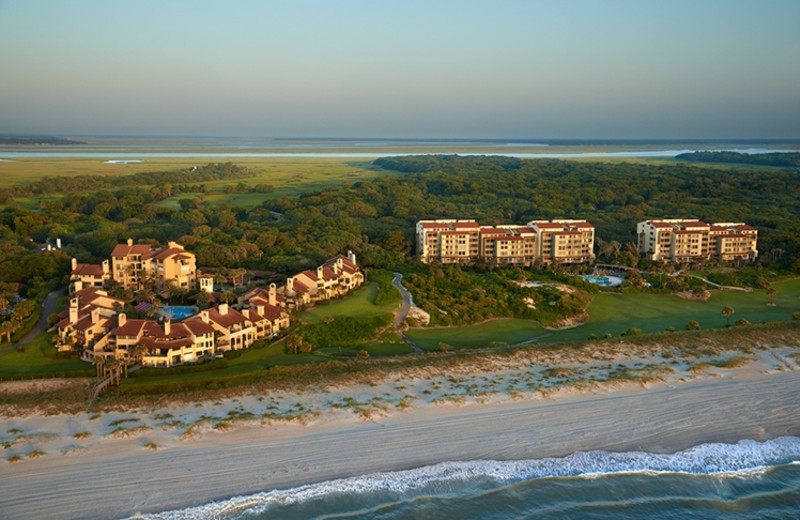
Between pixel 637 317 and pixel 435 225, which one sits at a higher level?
pixel 435 225

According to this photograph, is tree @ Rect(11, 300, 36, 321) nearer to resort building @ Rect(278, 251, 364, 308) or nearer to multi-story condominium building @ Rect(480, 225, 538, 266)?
resort building @ Rect(278, 251, 364, 308)

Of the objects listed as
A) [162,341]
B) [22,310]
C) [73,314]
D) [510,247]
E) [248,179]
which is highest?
[248,179]

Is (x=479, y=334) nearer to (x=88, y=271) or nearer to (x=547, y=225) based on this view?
(x=547, y=225)

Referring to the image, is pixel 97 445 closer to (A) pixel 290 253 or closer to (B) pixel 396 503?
(B) pixel 396 503

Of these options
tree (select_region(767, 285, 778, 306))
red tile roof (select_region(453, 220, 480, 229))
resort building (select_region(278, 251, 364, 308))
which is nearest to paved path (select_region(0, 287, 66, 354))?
resort building (select_region(278, 251, 364, 308))

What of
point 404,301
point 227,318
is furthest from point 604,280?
point 227,318

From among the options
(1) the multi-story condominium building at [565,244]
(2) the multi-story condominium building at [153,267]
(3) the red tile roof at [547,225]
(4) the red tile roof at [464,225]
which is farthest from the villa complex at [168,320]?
(3) the red tile roof at [547,225]
